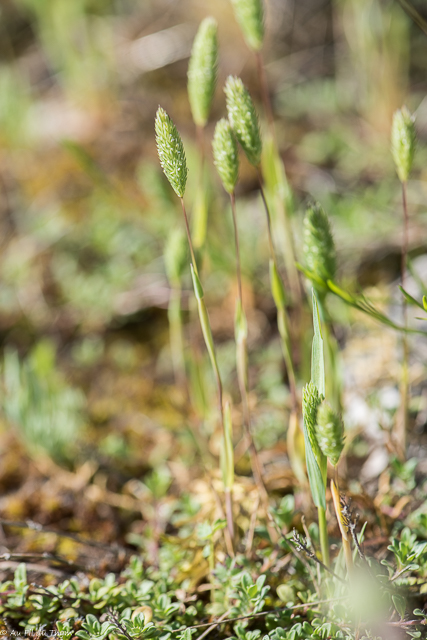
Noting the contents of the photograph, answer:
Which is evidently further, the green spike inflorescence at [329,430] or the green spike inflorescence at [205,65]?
the green spike inflorescence at [205,65]

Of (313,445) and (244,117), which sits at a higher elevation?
(244,117)

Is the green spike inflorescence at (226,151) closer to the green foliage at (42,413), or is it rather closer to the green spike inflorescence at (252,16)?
the green spike inflorescence at (252,16)

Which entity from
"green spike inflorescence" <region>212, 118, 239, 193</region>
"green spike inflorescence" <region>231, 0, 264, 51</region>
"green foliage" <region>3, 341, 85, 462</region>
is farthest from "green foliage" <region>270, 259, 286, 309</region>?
"green foliage" <region>3, 341, 85, 462</region>

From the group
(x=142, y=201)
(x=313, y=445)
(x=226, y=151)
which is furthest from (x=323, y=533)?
(x=142, y=201)

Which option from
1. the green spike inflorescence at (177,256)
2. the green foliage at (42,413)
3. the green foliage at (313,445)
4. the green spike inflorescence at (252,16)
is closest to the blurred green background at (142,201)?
the green foliage at (42,413)

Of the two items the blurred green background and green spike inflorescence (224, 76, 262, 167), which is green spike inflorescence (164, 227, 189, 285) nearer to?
the blurred green background

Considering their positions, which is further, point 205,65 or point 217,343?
point 217,343

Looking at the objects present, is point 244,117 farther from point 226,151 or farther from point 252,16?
point 252,16
